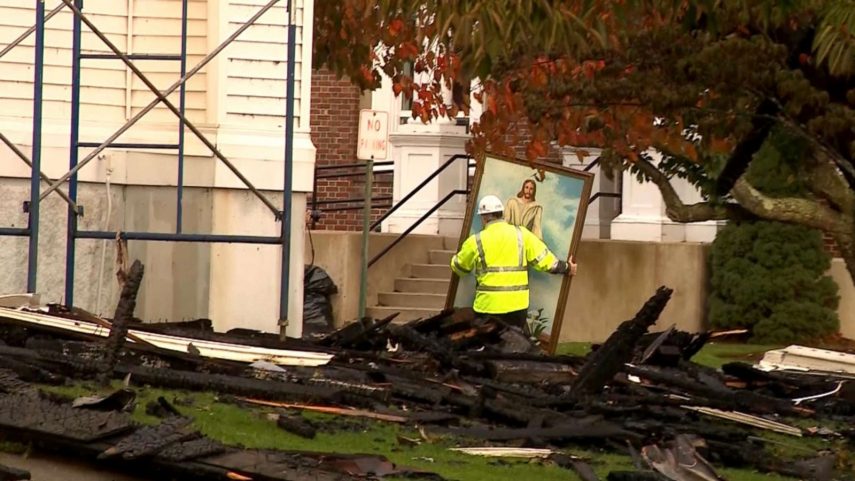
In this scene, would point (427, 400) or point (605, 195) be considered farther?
point (605, 195)

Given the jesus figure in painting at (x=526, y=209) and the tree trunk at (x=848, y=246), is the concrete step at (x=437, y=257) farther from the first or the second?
the tree trunk at (x=848, y=246)

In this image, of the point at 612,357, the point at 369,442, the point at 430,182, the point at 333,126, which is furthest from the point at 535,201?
the point at 369,442

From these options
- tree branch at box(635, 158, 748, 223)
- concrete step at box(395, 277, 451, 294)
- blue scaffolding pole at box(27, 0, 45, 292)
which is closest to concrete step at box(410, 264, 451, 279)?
concrete step at box(395, 277, 451, 294)

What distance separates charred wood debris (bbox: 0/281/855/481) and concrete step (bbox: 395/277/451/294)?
888 centimetres

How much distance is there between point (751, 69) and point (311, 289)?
13.5 m

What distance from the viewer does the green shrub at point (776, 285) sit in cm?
2159

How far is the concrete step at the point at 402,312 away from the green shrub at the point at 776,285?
3.22m

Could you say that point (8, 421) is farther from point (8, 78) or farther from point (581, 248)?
point (581, 248)

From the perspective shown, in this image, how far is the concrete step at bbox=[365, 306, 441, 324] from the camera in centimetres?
2242

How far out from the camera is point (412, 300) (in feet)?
75.2

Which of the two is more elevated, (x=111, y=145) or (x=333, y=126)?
(x=333, y=126)

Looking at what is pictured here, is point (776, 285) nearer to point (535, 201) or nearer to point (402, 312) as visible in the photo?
point (535, 201)

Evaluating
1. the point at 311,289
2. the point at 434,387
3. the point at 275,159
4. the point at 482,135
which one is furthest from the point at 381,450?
the point at 311,289

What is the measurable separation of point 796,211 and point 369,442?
281 cm
